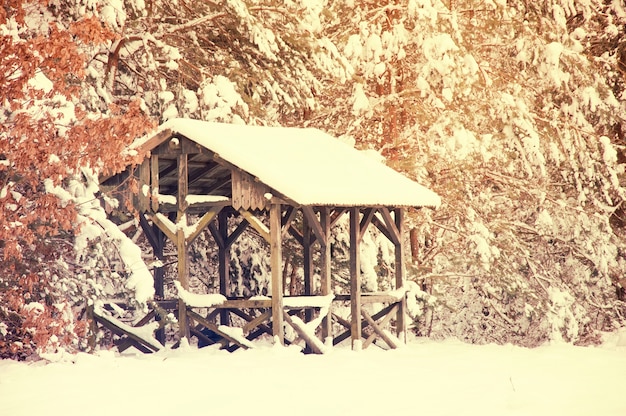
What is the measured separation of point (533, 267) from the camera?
2384 cm

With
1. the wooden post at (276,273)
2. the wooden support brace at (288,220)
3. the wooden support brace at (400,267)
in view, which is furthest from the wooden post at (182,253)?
the wooden support brace at (400,267)

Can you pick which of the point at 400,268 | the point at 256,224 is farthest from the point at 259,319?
the point at 400,268

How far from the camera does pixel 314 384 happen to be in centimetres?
1265

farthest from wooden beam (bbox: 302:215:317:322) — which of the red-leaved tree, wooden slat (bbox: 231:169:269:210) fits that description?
the red-leaved tree

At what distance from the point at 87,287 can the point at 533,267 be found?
12.3m

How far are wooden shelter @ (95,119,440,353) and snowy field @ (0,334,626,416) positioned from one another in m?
0.86

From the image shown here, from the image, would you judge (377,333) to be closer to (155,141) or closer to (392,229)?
(392,229)

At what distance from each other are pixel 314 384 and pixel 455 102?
13003 millimetres

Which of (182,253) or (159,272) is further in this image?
(159,272)

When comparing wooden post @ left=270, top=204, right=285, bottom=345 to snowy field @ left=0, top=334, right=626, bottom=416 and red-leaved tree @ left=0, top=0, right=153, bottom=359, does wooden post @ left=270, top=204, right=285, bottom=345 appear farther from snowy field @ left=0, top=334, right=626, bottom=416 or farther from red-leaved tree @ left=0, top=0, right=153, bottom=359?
red-leaved tree @ left=0, top=0, right=153, bottom=359

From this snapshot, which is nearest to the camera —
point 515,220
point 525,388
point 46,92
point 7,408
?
point 7,408

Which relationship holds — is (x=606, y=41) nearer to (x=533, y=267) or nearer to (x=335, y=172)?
(x=533, y=267)

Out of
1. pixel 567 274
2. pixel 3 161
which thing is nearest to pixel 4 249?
pixel 3 161

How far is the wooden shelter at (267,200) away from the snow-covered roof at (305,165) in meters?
0.02
